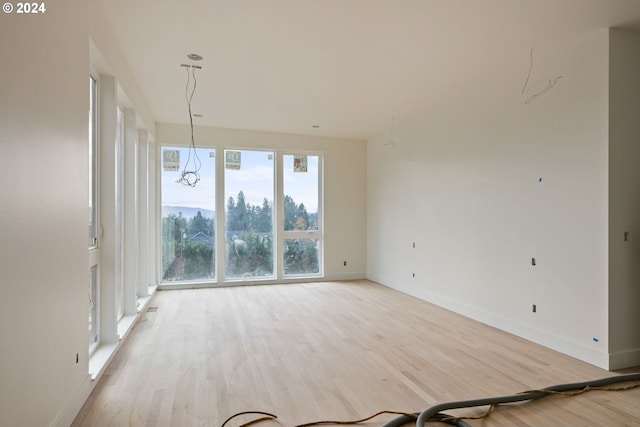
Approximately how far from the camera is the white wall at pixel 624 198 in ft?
10.8

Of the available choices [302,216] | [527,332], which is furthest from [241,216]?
[527,332]

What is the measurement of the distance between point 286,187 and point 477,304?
167 inches

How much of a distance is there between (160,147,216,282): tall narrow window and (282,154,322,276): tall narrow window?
1443 millimetres

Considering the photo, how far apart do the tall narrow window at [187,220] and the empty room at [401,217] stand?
1.40 ft

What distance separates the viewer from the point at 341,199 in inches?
310

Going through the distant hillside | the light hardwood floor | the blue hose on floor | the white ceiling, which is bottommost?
the light hardwood floor

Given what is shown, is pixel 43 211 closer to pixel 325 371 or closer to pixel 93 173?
pixel 93 173

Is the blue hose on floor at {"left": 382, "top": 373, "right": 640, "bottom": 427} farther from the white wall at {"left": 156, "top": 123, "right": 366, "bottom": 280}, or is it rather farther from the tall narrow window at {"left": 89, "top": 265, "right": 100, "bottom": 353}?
the white wall at {"left": 156, "top": 123, "right": 366, "bottom": 280}

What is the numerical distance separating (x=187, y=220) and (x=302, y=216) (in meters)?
2.22

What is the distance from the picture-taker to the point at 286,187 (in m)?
7.58

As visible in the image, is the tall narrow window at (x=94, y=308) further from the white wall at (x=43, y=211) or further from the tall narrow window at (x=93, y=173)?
the white wall at (x=43, y=211)

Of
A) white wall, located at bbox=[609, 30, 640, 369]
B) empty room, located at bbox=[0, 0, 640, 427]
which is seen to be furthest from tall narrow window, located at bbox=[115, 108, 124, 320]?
white wall, located at bbox=[609, 30, 640, 369]

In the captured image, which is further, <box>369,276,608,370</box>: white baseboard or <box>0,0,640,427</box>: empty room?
<box>369,276,608,370</box>: white baseboard

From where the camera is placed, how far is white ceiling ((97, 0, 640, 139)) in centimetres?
299
